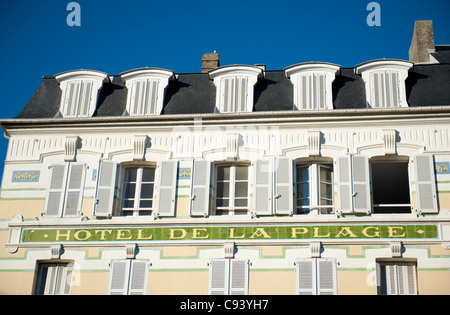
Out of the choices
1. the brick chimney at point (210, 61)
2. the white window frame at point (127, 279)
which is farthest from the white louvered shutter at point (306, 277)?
the brick chimney at point (210, 61)

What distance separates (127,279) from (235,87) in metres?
5.53

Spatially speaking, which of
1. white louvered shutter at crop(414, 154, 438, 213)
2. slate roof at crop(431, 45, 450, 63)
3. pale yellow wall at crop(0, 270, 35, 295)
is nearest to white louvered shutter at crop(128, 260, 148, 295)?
pale yellow wall at crop(0, 270, 35, 295)

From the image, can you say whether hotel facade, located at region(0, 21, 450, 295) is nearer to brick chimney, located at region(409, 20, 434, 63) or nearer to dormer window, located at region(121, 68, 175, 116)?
dormer window, located at region(121, 68, 175, 116)

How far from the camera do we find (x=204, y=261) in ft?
49.5

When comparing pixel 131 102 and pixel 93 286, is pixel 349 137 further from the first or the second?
pixel 93 286

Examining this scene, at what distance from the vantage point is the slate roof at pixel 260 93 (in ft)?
54.8

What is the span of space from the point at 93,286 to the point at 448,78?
32.8 feet

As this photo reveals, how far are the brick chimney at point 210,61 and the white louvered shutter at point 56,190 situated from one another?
5.82m

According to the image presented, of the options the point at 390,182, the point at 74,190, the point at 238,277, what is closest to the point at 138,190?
the point at 74,190

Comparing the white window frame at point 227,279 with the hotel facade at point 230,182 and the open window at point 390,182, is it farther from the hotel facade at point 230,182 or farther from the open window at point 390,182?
the open window at point 390,182

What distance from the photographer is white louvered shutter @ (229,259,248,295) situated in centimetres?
1471
